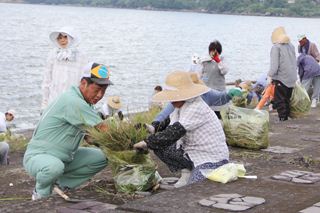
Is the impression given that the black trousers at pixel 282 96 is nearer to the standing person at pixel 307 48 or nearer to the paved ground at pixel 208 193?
the standing person at pixel 307 48

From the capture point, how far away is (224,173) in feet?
21.7

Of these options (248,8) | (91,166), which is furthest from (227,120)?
(248,8)

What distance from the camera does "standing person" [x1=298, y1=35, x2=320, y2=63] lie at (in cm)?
1435

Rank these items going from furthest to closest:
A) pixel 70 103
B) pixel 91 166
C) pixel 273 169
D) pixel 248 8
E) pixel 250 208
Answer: pixel 248 8 < pixel 273 169 < pixel 91 166 < pixel 70 103 < pixel 250 208

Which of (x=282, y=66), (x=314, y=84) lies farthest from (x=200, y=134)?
(x=314, y=84)

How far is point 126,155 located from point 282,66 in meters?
5.78

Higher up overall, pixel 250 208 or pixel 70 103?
pixel 70 103

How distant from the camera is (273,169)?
727 cm

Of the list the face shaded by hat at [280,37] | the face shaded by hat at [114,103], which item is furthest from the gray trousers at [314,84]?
the face shaded by hat at [114,103]

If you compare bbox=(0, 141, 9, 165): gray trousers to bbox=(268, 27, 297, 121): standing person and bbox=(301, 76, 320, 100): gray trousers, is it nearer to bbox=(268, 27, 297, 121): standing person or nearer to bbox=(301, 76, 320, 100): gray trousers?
bbox=(268, 27, 297, 121): standing person

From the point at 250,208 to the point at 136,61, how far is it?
39.1 m

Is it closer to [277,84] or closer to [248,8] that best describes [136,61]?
[277,84]

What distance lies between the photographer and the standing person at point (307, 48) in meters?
14.3

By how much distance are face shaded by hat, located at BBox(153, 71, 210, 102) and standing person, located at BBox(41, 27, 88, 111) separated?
2.43m
